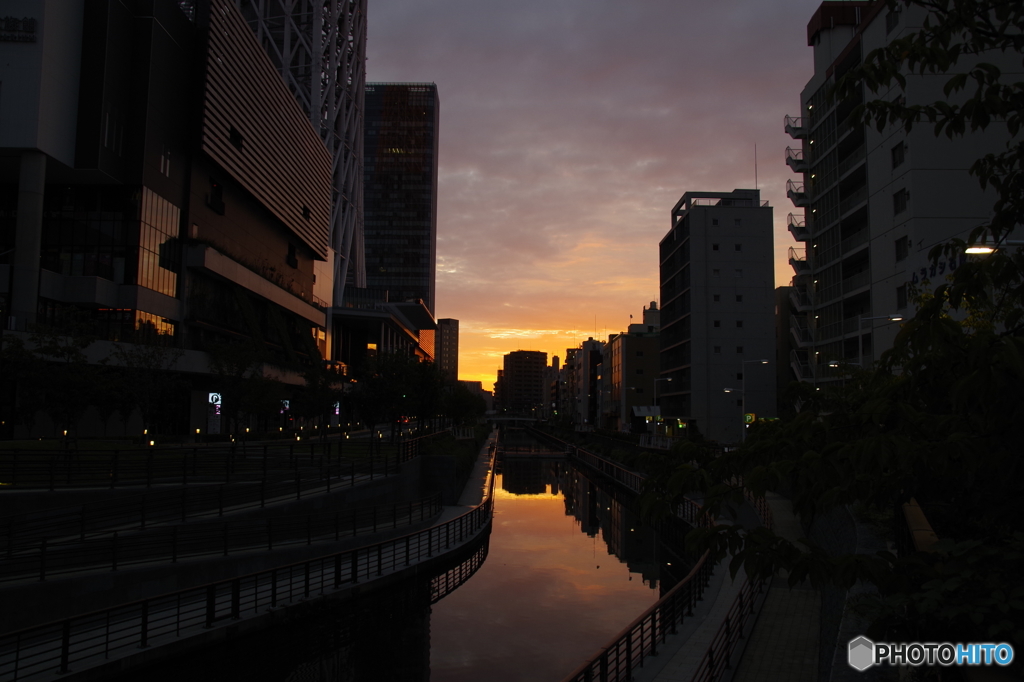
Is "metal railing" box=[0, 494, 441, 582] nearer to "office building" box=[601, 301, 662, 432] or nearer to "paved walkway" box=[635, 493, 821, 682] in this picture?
"paved walkway" box=[635, 493, 821, 682]

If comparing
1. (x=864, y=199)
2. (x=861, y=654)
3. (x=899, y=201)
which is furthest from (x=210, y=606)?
(x=864, y=199)

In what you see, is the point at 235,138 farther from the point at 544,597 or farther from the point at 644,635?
the point at 644,635

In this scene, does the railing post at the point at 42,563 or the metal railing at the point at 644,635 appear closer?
the metal railing at the point at 644,635

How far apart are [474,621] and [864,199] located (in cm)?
3874

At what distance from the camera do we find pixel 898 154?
4000 centimetres

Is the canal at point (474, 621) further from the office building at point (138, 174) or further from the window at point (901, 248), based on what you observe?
the window at point (901, 248)

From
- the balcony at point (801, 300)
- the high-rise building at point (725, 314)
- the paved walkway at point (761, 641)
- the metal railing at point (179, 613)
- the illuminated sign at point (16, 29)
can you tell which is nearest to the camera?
the metal railing at point (179, 613)

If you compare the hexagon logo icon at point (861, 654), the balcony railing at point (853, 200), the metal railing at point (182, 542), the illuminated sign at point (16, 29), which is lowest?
the metal railing at point (182, 542)

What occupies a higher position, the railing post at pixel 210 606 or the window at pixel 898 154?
the window at pixel 898 154

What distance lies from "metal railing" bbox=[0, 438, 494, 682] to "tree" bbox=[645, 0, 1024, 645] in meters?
11.9

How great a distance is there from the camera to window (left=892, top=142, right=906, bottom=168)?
1545 inches

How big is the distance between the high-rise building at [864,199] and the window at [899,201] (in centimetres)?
6

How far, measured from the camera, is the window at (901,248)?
129 feet

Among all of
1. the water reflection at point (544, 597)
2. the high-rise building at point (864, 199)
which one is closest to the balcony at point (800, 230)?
the high-rise building at point (864, 199)
